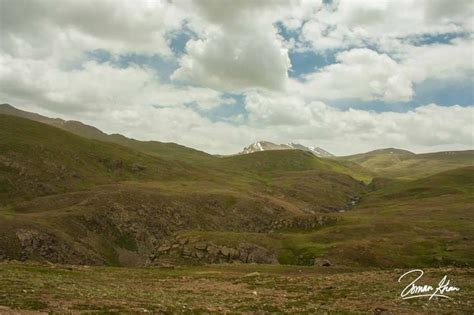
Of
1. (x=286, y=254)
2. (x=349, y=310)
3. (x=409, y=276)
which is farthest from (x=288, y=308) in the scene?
(x=286, y=254)

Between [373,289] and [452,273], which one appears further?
[452,273]

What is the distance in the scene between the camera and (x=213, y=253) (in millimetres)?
96312

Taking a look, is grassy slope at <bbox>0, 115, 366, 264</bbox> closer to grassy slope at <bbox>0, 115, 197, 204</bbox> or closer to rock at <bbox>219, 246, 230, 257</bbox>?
grassy slope at <bbox>0, 115, 197, 204</bbox>

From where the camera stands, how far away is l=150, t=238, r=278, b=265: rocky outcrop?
9550 centimetres

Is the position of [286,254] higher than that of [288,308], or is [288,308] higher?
[288,308]

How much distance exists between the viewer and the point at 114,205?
125m

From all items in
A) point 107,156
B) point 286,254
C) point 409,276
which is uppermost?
point 107,156

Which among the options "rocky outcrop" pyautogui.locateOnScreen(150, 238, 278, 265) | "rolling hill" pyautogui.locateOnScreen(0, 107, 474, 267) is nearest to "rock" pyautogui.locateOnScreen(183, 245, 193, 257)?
"rocky outcrop" pyautogui.locateOnScreen(150, 238, 278, 265)

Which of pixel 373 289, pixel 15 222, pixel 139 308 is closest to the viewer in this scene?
pixel 139 308

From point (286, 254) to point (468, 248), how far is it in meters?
38.0

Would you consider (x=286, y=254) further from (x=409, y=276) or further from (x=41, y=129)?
(x=41, y=129)

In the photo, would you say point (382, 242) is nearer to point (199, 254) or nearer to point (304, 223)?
point (304, 223)

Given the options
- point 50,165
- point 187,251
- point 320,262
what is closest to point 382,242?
point 320,262

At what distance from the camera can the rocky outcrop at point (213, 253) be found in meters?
95.5
